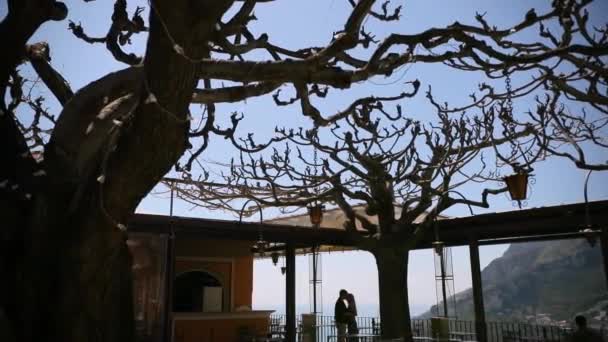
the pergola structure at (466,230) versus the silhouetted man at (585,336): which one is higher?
the pergola structure at (466,230)

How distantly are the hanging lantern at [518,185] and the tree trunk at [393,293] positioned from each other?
10.3 ft

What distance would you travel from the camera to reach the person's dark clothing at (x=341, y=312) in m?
12.0

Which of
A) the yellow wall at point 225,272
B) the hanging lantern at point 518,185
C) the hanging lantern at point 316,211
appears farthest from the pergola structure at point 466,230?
the yellow wall at point 225,272

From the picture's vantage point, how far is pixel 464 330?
1345 cm

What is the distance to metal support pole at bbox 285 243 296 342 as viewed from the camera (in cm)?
1204

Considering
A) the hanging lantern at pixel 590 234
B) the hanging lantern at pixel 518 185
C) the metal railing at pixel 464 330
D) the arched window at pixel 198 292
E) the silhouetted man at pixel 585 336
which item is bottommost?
the metal railing at pixel 464 330

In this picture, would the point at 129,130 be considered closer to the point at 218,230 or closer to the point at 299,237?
the point at 218,230

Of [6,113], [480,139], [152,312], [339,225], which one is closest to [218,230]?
[152,312]

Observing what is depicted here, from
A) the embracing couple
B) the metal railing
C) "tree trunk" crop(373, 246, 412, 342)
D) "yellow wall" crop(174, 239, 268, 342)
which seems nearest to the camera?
"tree trunk" crop(373, 246, 412, 342)

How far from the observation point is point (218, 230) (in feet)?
36.0

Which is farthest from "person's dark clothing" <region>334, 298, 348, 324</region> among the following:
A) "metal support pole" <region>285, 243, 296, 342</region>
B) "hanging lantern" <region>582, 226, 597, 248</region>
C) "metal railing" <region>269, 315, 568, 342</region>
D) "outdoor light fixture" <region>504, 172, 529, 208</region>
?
"hanging lantern" <region>582, 226, 597, 248</region>

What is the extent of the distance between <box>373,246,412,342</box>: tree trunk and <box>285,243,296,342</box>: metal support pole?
106 inches

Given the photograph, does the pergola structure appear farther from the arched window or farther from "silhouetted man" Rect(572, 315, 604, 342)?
the arched window

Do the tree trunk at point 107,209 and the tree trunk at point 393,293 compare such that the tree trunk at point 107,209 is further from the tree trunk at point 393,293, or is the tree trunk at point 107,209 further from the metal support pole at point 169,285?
the tree trunk at point 393,293
